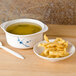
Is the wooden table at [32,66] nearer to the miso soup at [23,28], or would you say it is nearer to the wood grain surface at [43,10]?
the miso soup at [23,28]

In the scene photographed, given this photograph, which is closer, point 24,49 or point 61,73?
point 61,73

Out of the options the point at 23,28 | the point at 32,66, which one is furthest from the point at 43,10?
the point at 32,66

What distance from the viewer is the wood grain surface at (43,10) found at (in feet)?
3.34

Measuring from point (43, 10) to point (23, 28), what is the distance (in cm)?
22

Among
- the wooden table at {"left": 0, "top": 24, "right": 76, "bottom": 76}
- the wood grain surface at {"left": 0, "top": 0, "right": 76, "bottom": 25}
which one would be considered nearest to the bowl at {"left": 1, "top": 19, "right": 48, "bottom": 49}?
the wooden table at {"left": 0, "top": 24, "right": 76, "bottom": 76}

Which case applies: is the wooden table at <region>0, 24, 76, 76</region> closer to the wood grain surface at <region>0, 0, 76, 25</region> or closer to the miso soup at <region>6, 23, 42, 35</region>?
the miso soup at <region>6, 23, 42, 35</region>

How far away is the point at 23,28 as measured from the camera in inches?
33.7

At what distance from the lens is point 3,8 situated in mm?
1055

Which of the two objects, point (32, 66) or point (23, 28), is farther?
point (23, 28)

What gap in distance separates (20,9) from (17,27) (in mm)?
206

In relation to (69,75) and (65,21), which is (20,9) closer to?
(65,21)

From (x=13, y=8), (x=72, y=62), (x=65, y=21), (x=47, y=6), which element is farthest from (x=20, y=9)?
(x=72, y=62)

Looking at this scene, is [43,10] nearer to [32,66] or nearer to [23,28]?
[23,28]

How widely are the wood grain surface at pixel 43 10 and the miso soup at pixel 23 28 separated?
0.57 ft
